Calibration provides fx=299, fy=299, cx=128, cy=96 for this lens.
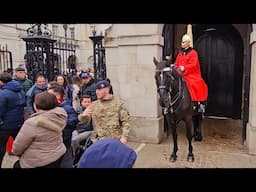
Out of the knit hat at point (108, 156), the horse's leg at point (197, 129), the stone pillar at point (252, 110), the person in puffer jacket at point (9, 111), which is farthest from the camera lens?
the horse's leg at point (197, 129)

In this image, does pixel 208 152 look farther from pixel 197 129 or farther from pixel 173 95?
pixel 173 95

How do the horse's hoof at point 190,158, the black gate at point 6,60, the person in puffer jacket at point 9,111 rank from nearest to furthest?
the person in puffer jacket at point 9,111, the horse's hoof at point 190,158, the black gate at point 6,60

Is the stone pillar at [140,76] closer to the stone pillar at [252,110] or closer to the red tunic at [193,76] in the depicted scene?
the red tunic at [193,76]

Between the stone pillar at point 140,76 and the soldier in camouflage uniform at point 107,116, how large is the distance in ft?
9.78

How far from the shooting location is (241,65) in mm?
8922

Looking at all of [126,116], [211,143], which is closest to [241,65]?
[211,143]

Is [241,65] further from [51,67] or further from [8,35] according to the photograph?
[8,35]

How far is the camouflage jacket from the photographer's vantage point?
3803 millimetres

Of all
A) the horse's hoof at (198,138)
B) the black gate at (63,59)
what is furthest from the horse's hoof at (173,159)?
the black gate at (63,59)

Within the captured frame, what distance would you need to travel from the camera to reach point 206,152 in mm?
6094

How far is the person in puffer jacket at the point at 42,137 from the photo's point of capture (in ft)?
9.62

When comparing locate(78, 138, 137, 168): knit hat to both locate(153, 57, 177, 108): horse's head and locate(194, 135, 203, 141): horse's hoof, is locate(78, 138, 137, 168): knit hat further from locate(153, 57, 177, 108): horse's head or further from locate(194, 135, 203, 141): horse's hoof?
locate(194, 135, 203, 141): horse's hoof

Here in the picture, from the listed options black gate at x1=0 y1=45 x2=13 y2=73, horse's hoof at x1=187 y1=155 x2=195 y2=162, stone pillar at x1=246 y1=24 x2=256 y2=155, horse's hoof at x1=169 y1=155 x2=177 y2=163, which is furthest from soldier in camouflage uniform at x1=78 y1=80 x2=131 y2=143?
black gate at x1=0 y1=45 x2=13 y2=73
